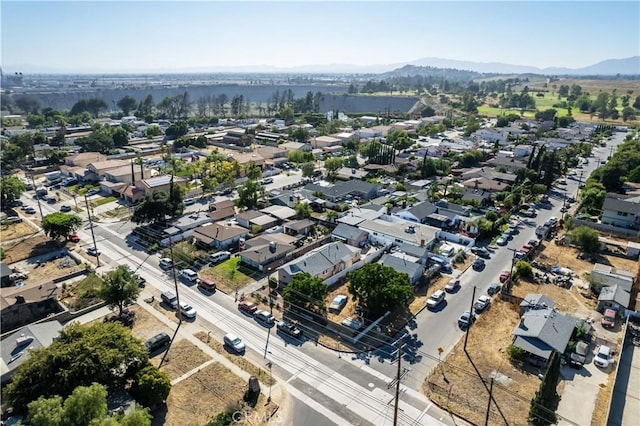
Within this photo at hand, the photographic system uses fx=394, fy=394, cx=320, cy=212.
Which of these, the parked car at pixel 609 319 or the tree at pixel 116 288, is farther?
the parked car at pixel 609 319

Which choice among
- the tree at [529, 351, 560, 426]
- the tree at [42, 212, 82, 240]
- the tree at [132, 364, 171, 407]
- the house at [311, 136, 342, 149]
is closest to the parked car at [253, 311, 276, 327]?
the tree at [132, 364, 171, 407]

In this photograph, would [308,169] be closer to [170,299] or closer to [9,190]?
[170,299]

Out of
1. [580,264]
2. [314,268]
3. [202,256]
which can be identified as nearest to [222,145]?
[202,256]

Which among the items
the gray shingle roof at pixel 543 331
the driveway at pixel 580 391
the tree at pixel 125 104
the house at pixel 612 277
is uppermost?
the tree at pixel 125 104

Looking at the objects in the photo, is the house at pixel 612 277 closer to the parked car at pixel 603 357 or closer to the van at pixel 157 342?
the parked car at pixel 603 357

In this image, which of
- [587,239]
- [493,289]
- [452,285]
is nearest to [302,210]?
[452,285]

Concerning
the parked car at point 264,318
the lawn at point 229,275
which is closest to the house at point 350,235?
the lawn at point 229,275

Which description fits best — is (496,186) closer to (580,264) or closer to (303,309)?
(580,264)
